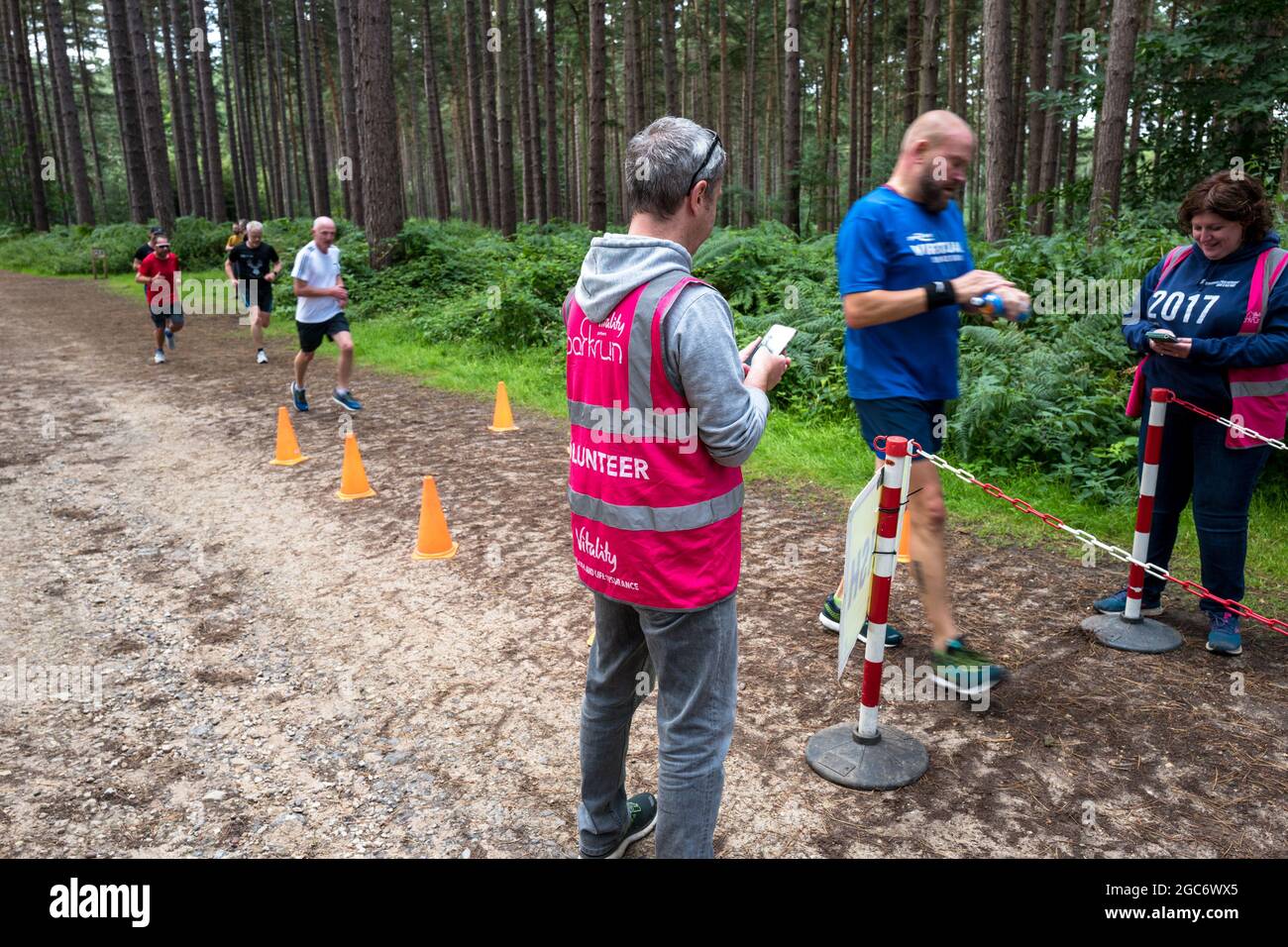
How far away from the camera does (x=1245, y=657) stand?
14.5 ft

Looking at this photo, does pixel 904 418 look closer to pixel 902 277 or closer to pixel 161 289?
pixel 902 277

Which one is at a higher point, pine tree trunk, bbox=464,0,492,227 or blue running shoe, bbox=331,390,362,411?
pine tree trunk, bbox=464,0,492,227

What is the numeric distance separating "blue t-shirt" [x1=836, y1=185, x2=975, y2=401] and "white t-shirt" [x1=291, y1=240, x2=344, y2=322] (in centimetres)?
730

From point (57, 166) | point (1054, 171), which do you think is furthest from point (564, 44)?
point (57, 166)

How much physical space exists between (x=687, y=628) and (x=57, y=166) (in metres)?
62.3

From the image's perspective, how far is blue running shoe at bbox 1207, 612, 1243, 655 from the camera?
439cm

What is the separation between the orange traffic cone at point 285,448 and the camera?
8.23m

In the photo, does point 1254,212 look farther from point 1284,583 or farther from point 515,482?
point 515,482

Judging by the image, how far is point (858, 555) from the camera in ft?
10.9

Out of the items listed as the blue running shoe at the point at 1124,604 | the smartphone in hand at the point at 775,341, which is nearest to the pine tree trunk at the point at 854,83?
the blue running shoe at the point at 1124,604

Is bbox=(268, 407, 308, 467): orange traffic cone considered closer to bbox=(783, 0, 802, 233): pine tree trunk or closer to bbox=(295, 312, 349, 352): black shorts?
bbox=(295, 312, 349, 352): black shorts

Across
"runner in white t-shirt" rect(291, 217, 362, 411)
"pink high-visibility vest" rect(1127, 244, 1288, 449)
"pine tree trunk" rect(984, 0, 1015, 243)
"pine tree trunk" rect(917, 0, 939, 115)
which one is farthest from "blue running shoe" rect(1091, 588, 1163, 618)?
"pine tree trunk" rect(917, 0, 939, 115)

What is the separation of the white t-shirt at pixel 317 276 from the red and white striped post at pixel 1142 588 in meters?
8.23

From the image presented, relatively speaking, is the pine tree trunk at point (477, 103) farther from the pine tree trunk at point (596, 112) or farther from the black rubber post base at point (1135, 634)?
the black rubber post base at point (1135, 634)
